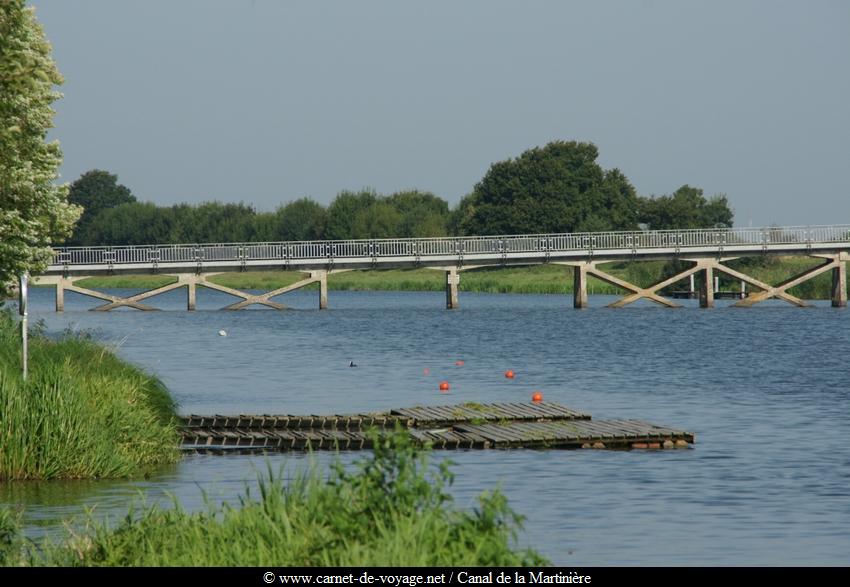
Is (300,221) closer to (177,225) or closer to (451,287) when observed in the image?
(177,225)

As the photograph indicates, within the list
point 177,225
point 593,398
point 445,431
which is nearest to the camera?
point 445,431

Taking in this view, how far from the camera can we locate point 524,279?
126812mm

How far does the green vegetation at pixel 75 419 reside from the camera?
65.1ft

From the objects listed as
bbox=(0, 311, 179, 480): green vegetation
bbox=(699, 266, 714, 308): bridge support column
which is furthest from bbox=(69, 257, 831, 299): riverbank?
bbox=(0, 311, 179, 480): green vegetation

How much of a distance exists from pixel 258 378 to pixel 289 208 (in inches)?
4865

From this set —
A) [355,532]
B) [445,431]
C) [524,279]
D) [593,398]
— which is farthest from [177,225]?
[355,532]

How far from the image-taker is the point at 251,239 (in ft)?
536

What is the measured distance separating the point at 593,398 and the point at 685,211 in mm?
97792

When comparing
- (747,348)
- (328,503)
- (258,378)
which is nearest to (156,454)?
(328,503)

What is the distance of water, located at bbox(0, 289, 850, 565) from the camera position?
18188mm

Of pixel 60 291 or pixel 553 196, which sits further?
pixel 553 196
